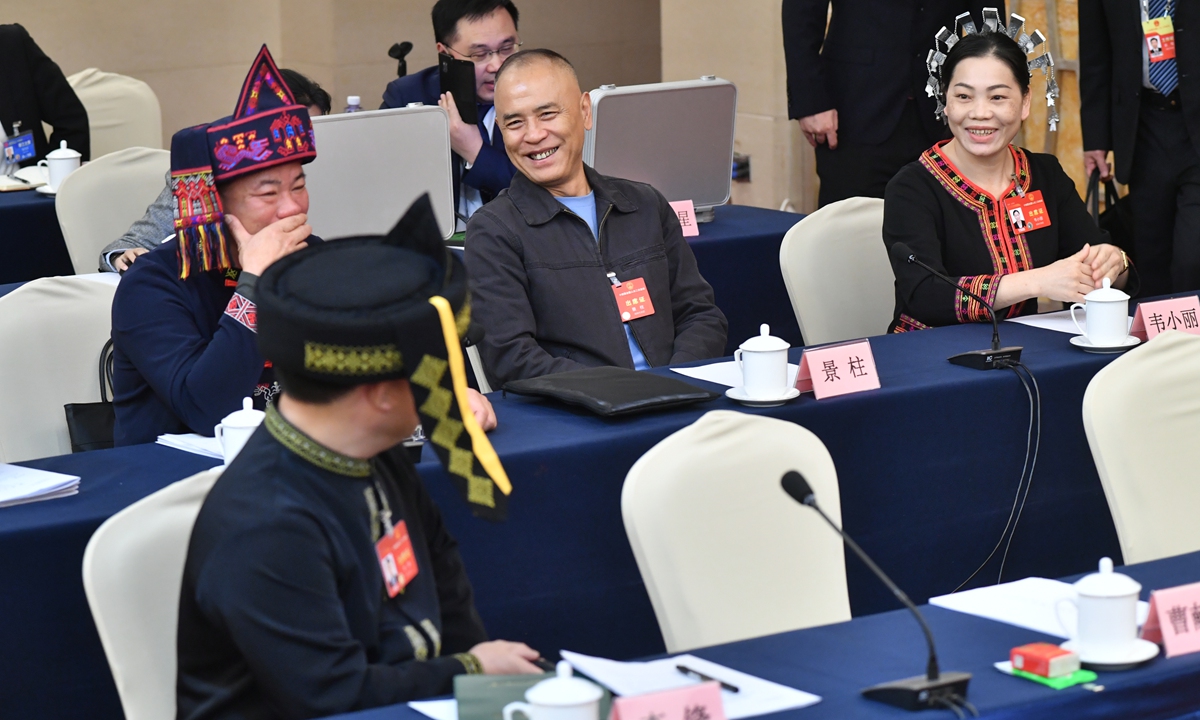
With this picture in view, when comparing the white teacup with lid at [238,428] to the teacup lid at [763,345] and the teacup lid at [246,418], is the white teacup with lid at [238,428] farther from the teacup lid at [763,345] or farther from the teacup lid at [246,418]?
the teacup lid at [763,345]

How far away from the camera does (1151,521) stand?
2143 millimetres

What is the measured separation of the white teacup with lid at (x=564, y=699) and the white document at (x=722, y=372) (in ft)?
4.06

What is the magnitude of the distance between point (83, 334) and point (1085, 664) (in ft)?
6.26

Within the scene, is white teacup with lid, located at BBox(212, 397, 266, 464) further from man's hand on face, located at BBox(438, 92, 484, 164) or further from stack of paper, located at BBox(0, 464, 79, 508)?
man's hand on face, located at BBox(438, 92, 484, 164)

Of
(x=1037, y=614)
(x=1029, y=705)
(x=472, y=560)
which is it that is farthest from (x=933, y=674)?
(x=472, y=560)

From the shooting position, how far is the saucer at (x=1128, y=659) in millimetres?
1418

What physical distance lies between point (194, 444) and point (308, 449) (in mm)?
899

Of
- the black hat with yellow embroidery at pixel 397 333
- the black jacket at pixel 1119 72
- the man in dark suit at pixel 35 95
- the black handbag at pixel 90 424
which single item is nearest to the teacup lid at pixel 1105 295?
the black jacket at pixel 1119 72

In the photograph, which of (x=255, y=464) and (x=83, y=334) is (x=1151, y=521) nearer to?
(x=255, y=464)

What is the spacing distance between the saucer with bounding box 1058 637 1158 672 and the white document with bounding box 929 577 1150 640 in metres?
0.08

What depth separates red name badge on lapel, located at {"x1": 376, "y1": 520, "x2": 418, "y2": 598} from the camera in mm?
1438

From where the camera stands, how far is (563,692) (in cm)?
121

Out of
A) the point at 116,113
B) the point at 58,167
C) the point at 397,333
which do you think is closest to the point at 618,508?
the point at 397,333

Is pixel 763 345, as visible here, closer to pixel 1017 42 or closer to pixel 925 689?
pixel 925 689
